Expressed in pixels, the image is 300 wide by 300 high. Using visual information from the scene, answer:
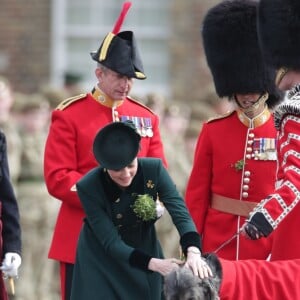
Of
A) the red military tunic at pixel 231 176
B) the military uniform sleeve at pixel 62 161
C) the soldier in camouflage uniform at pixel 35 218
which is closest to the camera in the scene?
the military uniform sleeve at pixel 62 161

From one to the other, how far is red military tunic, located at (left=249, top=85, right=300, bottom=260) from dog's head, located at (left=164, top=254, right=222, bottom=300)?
1.72 feet

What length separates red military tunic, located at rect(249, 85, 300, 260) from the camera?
5.30 metres

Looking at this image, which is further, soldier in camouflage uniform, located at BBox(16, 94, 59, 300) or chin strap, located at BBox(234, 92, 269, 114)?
soldier in camouflage uniform, located at BBox(16, 94, 59, 300)

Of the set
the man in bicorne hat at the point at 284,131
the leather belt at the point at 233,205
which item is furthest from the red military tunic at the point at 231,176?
the man in bicorne hat at the point at 284,131

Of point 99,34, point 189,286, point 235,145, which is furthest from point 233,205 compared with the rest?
point 99,34

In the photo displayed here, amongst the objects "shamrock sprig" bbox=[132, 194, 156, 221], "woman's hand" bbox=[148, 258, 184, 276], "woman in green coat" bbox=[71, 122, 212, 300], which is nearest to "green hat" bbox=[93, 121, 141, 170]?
"woman in green coat" bbox=[71, 122, 212, 300]

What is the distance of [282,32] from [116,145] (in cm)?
99

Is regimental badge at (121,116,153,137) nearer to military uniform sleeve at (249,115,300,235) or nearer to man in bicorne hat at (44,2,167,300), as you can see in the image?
man in bicorne hat at (44,2,167,300)

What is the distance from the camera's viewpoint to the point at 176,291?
191 inches

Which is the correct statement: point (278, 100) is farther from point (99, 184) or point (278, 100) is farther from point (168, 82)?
point (168, 82)

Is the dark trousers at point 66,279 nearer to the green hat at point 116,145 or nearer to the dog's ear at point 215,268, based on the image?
the green hat at point 116,145

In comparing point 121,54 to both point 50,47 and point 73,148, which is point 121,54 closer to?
point 73,148

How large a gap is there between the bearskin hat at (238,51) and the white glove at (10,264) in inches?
56.1

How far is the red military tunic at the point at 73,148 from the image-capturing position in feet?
20.9
